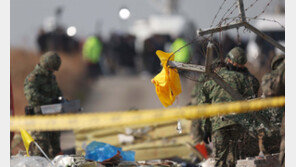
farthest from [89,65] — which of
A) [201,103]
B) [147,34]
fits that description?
[201,103]

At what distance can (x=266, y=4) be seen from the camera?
593cm

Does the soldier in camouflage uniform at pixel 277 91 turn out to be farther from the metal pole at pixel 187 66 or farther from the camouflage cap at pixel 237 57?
the metal pole at pixel 187 66

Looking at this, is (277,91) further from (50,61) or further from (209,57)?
(50,61)

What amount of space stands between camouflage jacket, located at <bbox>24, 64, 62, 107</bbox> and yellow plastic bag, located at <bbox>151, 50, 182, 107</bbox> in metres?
2.54

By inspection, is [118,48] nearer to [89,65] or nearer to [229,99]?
[89,65]

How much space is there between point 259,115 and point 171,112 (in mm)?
2504

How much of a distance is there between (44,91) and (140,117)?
1.77 meters

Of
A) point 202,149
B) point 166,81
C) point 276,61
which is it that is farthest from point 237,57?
point 202,149

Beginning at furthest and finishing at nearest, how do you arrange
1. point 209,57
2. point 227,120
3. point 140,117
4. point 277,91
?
1. point 140,117
2. point 227,120
3. point 277,91
4. point 209,57

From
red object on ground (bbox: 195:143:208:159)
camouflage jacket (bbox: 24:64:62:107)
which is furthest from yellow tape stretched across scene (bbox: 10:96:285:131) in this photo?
red object on ground (bbox: 195:143:208:159)

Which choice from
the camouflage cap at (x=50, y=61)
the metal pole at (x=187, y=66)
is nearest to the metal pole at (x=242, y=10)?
the metal pole at (x=187, y=66)

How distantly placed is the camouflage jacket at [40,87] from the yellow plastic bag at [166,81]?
254 cm

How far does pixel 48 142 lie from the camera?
7664 mm

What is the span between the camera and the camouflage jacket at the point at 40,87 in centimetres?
767
